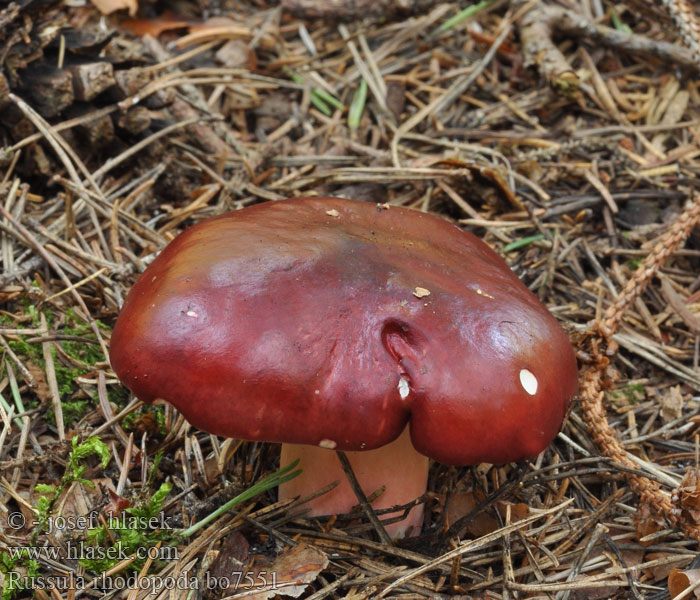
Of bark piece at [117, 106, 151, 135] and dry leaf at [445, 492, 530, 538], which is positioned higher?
bark piece at [117, 106, 151, 135]

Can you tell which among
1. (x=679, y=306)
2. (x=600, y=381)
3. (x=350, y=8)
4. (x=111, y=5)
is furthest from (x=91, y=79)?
(x=679, y=306)

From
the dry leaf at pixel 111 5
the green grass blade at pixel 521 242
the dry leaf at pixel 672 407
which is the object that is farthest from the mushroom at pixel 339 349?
the dry leaf at pixel 111 5

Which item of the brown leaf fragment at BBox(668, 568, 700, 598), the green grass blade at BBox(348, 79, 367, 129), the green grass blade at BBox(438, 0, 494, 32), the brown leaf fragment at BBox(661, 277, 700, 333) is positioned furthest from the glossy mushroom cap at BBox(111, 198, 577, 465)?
the green grass blade at BBox(438, 0, 494, 32)

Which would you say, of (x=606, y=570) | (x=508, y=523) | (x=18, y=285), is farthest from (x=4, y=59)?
(x=606, y=570)

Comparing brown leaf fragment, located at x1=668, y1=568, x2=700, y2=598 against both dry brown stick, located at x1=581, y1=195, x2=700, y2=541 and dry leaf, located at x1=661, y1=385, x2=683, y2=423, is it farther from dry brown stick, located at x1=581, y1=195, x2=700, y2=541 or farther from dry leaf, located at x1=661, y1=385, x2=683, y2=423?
dry leaf, located at x1=661, y1=385, x2=683, y2=423
